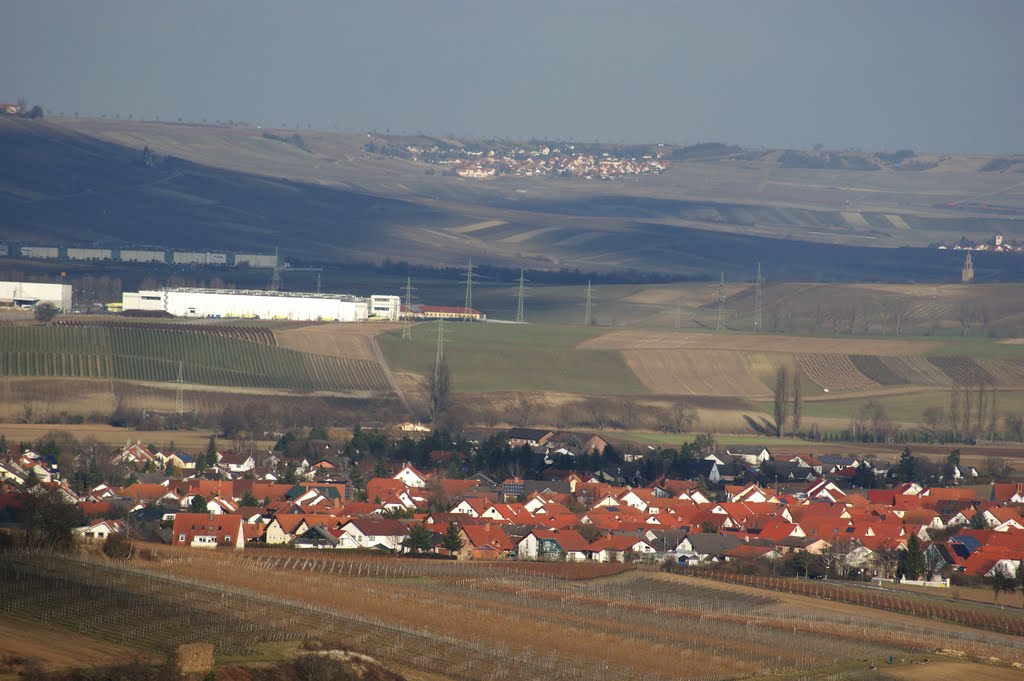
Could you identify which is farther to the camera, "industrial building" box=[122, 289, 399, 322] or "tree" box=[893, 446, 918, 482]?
"industrial building" box=[122, 289, 399, 322]

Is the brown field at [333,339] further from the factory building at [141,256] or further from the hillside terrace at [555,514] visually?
the factory building at [141,256]

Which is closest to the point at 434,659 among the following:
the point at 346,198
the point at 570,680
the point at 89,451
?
the point at 570,680

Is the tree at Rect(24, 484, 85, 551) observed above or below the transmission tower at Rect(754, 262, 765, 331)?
below

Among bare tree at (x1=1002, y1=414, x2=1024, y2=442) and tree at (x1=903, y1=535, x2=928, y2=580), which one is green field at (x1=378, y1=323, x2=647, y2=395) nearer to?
bare tree at (x1=1002, y1=414, x2=1024, y2=442)

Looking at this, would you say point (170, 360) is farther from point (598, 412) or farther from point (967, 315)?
point (967, 315)

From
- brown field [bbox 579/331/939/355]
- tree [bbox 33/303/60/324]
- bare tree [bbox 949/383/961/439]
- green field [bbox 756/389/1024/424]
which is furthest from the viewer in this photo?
brown field [bbox 579/331/939/355]

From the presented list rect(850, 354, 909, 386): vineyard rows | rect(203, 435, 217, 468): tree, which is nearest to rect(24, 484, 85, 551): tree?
rect(203, 435, 217, 468): tree

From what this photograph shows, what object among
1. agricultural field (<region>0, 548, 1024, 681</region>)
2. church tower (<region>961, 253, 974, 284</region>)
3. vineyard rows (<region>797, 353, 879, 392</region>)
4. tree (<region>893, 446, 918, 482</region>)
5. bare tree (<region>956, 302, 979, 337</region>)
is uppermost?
church tower (<region>961, 253, 974, 284</region>)
